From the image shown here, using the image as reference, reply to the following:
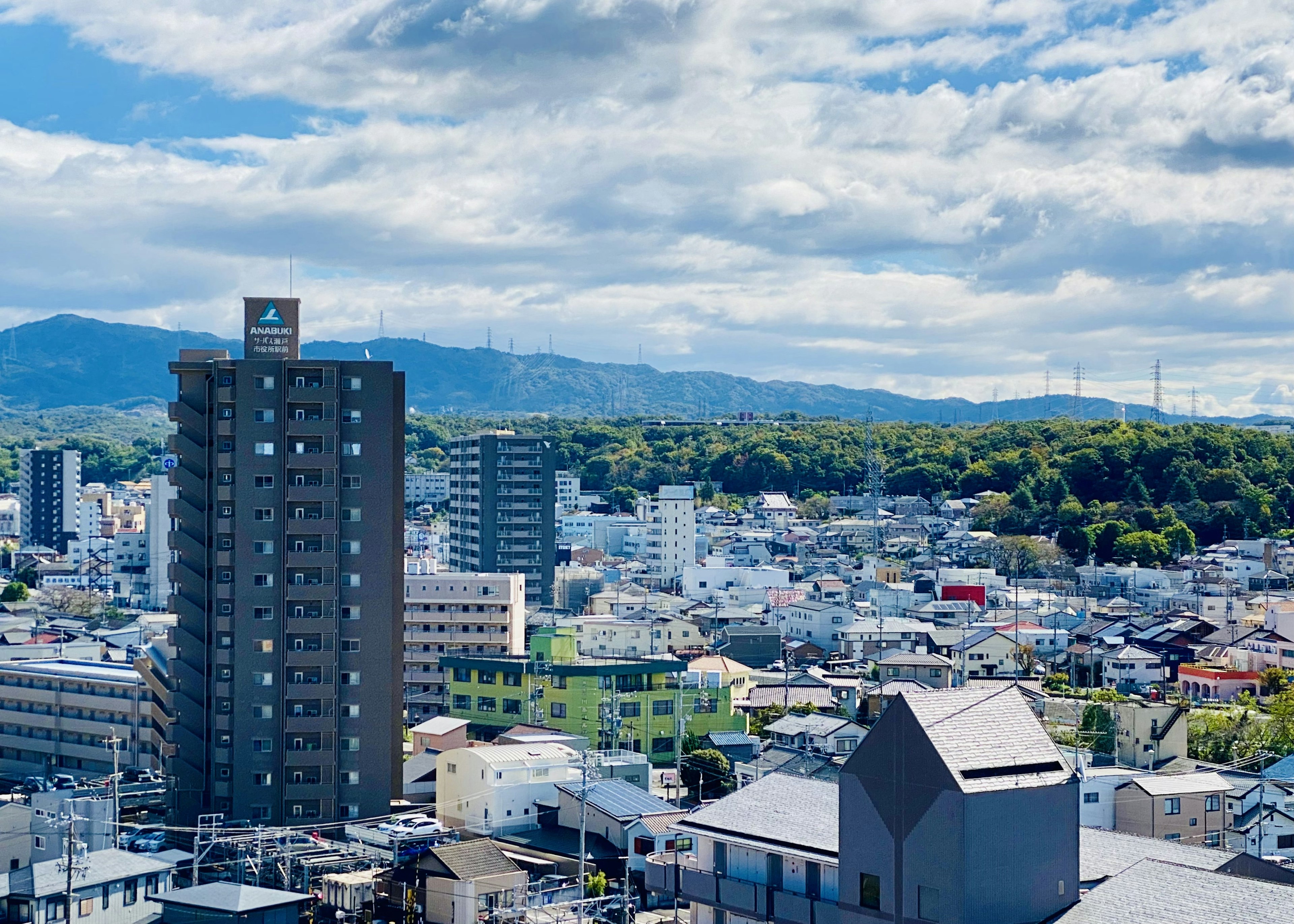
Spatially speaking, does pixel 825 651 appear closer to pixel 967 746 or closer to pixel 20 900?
pixel 20 900

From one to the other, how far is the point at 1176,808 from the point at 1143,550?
39745 millimetres

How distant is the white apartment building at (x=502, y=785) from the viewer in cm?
1984

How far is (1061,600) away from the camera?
153 feet

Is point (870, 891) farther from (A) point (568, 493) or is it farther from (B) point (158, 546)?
(A) point (568, 493)

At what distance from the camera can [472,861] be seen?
16.7m

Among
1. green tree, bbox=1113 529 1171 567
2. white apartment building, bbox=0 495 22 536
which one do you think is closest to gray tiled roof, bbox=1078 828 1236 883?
green tree, bbox=1113 529 1171 567

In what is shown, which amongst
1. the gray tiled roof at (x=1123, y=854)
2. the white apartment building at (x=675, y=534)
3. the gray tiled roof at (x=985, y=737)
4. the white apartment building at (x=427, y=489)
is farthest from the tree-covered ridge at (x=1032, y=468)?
the gray tiled roof at (x=985, y=737)

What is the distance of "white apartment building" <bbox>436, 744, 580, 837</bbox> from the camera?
19.8 meters

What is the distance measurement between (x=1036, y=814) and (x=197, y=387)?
15.2 m

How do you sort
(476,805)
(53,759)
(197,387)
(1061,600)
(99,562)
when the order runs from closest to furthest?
(476,805) < (197,387) < (53,759) < (1061,600) < (99,562)

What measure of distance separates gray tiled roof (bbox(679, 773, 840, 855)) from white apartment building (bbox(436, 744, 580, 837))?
616 cm

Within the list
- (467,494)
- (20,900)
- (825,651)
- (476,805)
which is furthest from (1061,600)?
(20,900)

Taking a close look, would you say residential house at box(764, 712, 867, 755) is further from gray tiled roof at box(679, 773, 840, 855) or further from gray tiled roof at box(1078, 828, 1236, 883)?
gray tiled roof at box(1078, 828, 1236, 883)

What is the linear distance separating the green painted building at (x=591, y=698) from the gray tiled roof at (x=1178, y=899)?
14.9 metres
